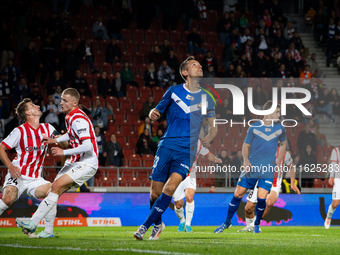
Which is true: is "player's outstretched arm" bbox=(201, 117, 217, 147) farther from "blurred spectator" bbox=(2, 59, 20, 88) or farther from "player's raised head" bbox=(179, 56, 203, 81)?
"blurred spectator" bbox=(2, 59, 20, 88)

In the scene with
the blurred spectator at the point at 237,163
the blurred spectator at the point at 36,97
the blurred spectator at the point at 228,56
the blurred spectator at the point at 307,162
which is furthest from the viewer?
the blurred spectator at the point at 228,56

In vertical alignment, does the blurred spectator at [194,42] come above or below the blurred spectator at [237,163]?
above

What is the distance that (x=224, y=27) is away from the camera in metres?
23.3

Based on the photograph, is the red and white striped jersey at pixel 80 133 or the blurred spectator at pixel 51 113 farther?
the blurred spectator at pixel 51 113

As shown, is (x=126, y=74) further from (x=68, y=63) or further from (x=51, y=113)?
(x=51, y=113)

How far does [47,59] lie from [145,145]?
17.5 feet

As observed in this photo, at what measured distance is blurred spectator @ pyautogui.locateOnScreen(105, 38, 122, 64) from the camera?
20.1 meters

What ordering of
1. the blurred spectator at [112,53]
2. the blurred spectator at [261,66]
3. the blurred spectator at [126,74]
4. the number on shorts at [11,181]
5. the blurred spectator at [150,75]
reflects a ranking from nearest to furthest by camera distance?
the number on shorts at [11,181]
the blurred spectator at [126,74]
the blurred spectator at [150,75]
the blurred spectator at [112,53]
the blurred spectator at [261,66]

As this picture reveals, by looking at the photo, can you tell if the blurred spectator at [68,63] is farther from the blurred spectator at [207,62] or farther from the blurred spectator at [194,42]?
the blurred spectator at [194,42]

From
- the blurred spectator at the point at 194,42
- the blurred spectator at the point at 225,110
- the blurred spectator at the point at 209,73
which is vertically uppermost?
the blurred spectator at the point at 194,42

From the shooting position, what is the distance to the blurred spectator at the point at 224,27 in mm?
23219

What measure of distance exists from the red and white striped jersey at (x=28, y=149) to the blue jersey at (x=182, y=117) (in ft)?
8.13

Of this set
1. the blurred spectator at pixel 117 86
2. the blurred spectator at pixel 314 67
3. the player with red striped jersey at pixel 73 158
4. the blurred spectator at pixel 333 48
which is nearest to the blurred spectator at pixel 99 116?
the blurred spectator at pixel 117 86

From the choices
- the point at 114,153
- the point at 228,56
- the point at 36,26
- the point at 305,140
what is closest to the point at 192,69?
the point at 114,153
